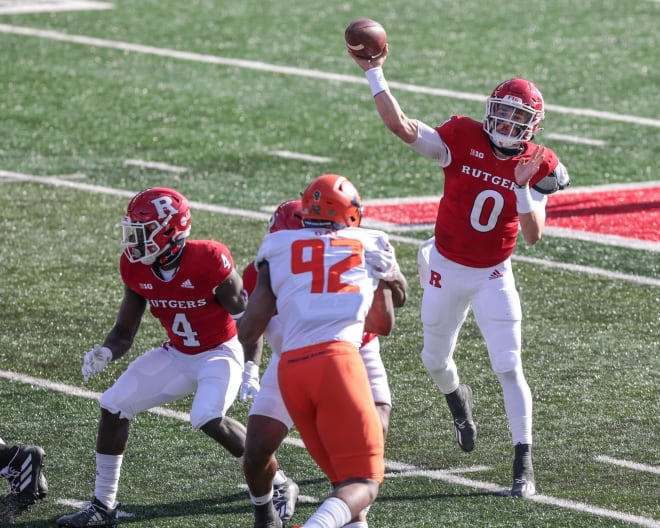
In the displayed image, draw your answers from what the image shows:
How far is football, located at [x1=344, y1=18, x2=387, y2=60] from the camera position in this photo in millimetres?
7629

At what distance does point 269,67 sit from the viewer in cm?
1841

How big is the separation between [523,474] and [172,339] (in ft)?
5.73

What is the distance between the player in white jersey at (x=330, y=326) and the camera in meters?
5.72

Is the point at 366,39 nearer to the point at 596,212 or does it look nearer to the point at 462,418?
the point at 462,418

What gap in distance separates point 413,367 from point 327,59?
10.3 m

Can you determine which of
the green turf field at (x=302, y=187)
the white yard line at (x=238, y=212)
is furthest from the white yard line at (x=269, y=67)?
the white yard line at (x=238, y=212)

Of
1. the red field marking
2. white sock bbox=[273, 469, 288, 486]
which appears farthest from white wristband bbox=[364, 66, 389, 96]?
the red field marking

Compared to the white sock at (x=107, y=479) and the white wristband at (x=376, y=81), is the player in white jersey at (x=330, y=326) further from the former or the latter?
the white wristband at (x=376, y=81)

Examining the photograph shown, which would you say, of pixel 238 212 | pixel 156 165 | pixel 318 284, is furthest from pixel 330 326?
pixel 156 165

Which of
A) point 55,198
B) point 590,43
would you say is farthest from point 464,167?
point 590,43

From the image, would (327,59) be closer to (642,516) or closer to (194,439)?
(194,439)

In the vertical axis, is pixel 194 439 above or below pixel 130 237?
below

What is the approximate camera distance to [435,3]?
22453 millimetres

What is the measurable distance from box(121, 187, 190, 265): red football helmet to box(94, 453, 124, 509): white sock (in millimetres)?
891
